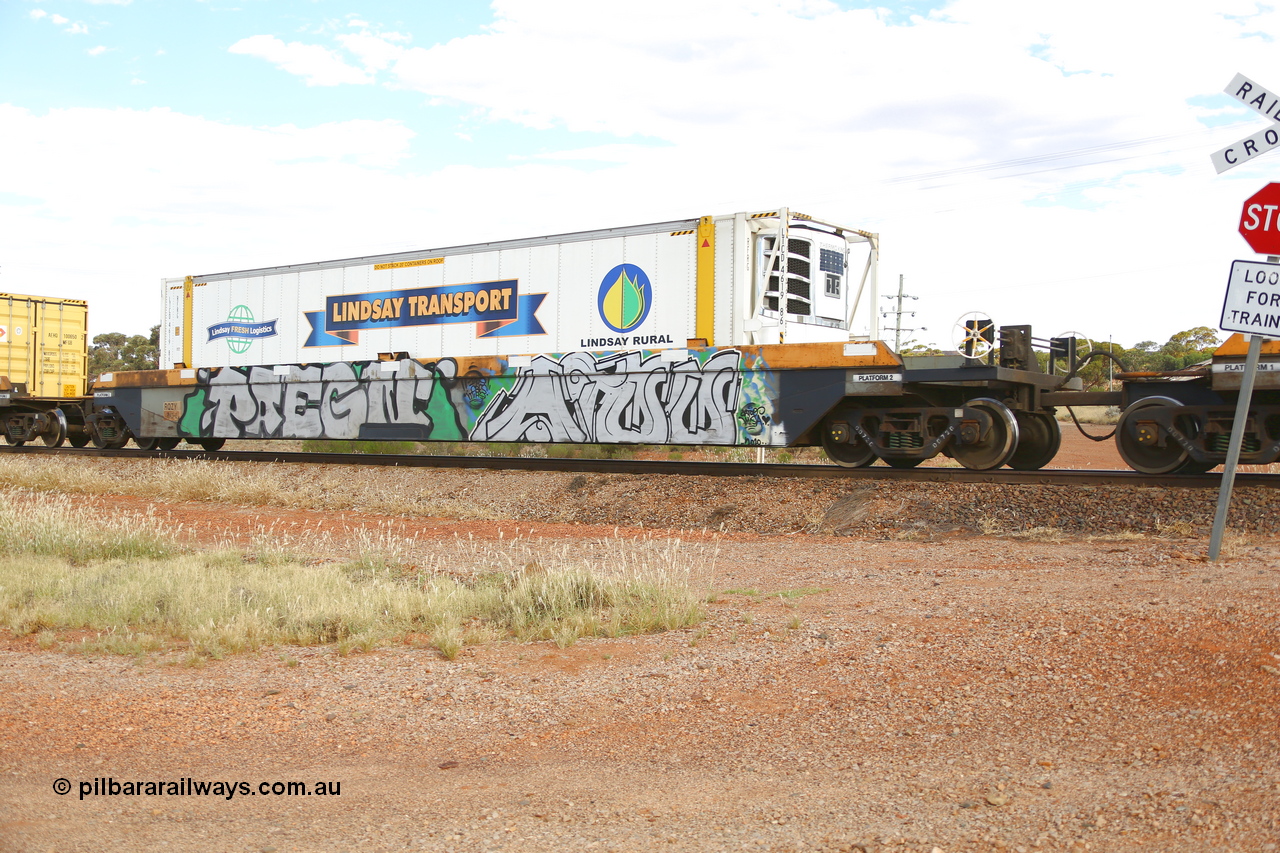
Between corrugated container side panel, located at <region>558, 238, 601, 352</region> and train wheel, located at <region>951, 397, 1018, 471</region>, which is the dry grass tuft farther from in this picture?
corrugated container side panel, located at <region>558, 238, 601, 352</region>

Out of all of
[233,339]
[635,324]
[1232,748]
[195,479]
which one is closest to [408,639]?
[1232,748]

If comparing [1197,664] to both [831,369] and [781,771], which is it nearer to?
[781,771]

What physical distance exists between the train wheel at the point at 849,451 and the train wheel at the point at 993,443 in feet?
4.42

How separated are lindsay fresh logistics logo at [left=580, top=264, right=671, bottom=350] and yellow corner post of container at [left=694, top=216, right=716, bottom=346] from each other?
63 cm

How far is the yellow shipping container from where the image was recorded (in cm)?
2398

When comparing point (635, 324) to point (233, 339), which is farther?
point (233, 339)

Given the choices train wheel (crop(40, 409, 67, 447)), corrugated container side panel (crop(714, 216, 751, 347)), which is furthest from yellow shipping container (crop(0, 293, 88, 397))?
corrugated container side panel (crop(714, 216, 751, 347))

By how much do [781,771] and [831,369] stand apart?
9.66 meters

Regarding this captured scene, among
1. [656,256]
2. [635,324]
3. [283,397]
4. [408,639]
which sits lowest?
[408,639]

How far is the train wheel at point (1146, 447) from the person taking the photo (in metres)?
11.6

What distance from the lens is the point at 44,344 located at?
2462 cm

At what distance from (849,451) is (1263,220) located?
654 cm

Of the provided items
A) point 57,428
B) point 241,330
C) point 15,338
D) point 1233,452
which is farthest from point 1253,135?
point 15,338

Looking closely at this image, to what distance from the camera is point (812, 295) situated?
50.0 ft
